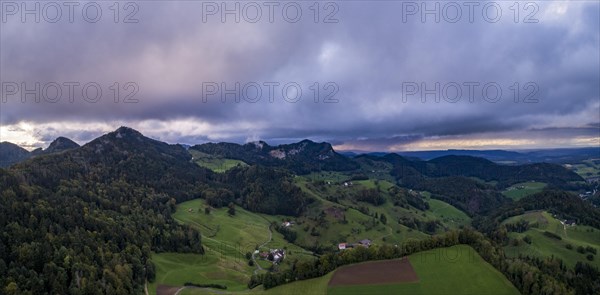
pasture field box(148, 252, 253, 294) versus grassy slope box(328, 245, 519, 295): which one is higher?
grassy slope box(328, 245, 519, 295)

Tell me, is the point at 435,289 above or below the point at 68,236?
below

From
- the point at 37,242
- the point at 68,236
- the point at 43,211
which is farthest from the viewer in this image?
the point at 43,211

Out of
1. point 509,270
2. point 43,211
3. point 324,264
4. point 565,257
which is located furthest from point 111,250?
point 565,257

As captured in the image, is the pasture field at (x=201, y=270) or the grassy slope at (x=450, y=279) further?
the pasture field at (x=201, y=270)

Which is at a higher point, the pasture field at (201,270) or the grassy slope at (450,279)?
the grassy slope at (450,279)

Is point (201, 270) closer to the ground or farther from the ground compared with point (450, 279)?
closer to the ground

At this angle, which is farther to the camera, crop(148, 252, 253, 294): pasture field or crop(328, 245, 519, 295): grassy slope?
crop(148, 252, 253, 294): pasture field

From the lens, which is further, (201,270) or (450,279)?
(201,270)

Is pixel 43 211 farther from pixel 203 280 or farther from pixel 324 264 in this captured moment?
pixel 324 264
